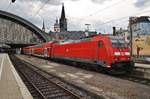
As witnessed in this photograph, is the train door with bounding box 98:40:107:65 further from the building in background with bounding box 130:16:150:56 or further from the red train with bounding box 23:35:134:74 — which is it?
the building in background with bounding box 130:16:150:56

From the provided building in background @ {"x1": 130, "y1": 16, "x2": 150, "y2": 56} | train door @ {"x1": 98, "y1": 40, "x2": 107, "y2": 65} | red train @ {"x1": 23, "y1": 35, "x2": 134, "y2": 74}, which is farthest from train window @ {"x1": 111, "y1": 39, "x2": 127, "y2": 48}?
building in background @ {"x1": 130, "y1": 16, "x2": 150, "y2": 56}

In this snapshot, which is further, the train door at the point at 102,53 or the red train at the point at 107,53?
the train door at the point at 102,53

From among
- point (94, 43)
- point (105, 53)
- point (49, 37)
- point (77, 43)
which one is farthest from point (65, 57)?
point (49, 37)

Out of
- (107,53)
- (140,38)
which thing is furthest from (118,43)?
(140,38)

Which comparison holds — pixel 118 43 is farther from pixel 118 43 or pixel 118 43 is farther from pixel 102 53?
pixel 102 53

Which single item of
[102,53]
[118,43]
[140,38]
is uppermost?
[140,38]

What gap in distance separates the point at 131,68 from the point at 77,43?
31.1 feet

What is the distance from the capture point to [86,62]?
2881 cm

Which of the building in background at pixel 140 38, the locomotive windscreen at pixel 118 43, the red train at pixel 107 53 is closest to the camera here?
the red train at pixel 107 53

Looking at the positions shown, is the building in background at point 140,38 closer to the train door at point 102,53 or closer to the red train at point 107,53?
the red train at point 107,53

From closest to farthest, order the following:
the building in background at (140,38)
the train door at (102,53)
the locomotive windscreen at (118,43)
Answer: the train door at (102,53)
the locomotive windscreen at (118,43)
the building in background at (140,38)

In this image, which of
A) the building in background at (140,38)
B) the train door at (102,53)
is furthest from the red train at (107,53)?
the building in background at (140,38)

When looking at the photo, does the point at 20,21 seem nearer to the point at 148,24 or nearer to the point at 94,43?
the point at 148,24

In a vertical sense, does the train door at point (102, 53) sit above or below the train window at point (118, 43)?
below
